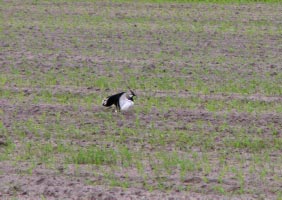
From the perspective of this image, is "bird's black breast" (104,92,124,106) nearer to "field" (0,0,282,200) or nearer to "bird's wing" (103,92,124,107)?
"bird's wing" (103,92,124,107)

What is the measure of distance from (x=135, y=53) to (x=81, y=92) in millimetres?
2971

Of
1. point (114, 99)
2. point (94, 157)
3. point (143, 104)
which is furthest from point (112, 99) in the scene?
point (94, 157)

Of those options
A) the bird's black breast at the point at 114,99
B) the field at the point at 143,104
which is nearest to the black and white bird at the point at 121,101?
the bird's black breast at the point at 114,99

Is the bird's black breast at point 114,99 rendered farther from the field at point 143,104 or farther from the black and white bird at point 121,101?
the field at point 143,104

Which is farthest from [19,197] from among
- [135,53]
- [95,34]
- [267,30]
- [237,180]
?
[267,30]

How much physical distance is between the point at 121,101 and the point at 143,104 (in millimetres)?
583

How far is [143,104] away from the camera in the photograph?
36.5ft

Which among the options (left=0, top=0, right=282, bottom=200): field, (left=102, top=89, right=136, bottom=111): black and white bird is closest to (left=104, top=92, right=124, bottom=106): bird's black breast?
(left=102, top=89, right=136, bottom=111): black and white bird

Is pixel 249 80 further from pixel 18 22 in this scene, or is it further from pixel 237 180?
pixel 18 22

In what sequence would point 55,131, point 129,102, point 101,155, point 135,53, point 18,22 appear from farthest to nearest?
point 18,22 < point 135,53 < point 129,102 < point 55,131 < point 101,155

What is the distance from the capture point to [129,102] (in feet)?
34.6

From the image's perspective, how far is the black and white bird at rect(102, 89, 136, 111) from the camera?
10.6 metres

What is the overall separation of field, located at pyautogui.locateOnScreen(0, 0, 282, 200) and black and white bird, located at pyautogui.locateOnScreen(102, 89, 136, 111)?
130mm

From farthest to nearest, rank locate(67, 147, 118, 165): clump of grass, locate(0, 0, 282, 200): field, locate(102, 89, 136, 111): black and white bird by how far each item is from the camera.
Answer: locate(102, 89, 136, 111): black and white bird, locate(67, 147, 118, 165): clump of grass, locate(0, 0, 282, 200): field
